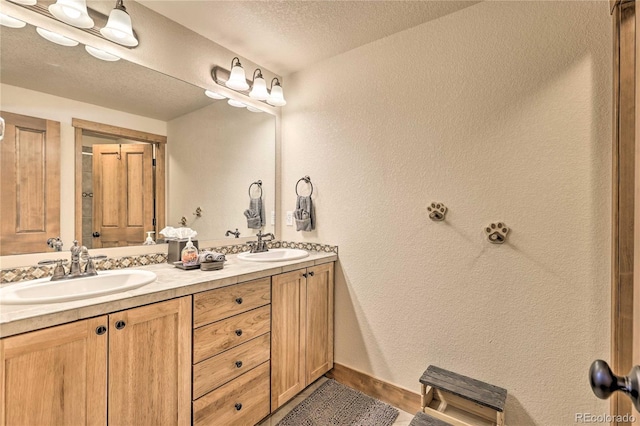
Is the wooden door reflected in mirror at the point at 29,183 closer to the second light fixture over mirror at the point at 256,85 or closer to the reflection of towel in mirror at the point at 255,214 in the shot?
the second light fixture over mirror at the point at 256,85

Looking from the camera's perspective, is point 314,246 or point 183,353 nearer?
point 183,353

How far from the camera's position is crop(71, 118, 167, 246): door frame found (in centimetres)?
150

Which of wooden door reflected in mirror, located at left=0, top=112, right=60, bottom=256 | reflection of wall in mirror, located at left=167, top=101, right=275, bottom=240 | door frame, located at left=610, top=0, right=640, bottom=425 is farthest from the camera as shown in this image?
reflection of wall in mirror, located at left=167, top=101, right=275, bottom=240

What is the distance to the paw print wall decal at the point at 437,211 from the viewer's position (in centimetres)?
179

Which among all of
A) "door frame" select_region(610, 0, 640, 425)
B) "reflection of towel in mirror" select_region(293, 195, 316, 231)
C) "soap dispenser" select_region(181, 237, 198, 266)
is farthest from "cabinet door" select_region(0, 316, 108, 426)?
"door frame" select_region(610, 0, 640, 425)

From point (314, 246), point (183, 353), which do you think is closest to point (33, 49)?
point (183, 353)

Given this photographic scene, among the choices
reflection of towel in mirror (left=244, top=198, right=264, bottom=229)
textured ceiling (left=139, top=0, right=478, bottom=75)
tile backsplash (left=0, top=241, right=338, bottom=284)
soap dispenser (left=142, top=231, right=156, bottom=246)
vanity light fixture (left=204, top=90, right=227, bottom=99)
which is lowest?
tile backsplash (left=0, top=241, right=338, bottom=284)

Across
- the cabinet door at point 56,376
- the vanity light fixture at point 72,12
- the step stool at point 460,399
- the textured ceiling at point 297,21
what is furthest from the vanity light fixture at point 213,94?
the step stool at point 460,399

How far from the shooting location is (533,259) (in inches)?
60.5

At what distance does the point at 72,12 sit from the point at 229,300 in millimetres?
1540

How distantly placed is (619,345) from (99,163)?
257cm

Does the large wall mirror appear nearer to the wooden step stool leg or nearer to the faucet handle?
the faucet handle

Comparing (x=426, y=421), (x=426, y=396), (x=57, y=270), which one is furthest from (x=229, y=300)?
(x=426, y=396)

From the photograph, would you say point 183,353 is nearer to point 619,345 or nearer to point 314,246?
point 314,246
